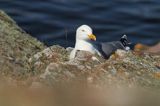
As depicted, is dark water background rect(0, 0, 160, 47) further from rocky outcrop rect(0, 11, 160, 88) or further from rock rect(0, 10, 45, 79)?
rocky outcrop rect(0, 11, 160, 88)

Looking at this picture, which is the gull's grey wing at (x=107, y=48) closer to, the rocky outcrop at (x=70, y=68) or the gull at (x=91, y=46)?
the gull at (x=91, y=46)

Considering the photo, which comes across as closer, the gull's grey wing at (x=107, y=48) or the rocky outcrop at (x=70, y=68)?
the rocky outcrop at (x=70, y=68)

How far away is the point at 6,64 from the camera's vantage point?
1042 cm

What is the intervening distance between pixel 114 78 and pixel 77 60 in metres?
1.03

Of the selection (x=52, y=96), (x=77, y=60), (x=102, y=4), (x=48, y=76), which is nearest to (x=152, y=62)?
(x=77, y=60)

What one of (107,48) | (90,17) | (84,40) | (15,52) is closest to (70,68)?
(15,52)

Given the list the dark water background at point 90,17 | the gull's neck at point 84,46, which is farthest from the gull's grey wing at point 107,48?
the dark water background at point 90,17

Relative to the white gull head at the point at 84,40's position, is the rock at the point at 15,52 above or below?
below

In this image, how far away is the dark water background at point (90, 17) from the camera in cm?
2406

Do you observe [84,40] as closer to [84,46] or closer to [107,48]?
[84,46]

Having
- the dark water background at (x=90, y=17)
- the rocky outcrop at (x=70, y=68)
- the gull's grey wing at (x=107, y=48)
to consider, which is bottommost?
the rocky outcrop at (x=70, y=68)

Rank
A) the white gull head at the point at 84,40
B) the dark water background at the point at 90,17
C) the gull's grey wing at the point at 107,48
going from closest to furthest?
the gull's grey wing at the point at 107,48, the white gull head at the point at 84,40, the dark water background at the point at 90,17

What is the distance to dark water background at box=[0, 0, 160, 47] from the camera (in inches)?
947

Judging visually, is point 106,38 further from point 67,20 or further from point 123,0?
point 123,0
